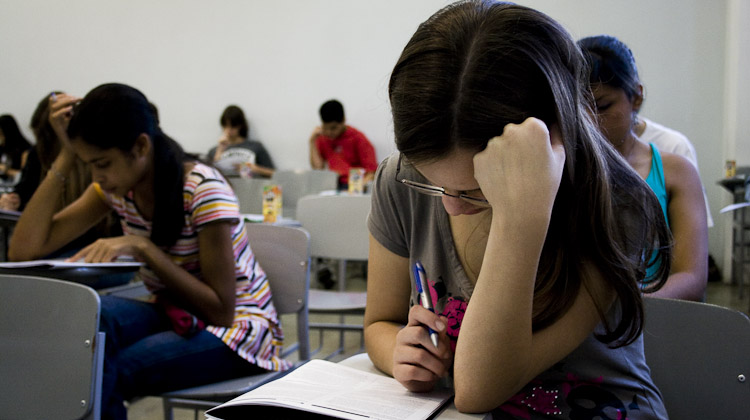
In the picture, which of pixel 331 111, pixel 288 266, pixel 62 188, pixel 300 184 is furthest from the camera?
pixel 331 111

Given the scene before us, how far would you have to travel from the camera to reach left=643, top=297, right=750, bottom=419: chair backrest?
0.98m

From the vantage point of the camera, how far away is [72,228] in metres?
2.01

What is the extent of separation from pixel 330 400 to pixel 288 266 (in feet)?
4.33

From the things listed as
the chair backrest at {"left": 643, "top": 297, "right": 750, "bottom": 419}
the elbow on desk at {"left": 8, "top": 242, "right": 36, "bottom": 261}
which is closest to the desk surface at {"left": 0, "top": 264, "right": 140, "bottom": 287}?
the elbow on desk at {"left": 8, "top": 242, "right": 36, "bottom": 261}

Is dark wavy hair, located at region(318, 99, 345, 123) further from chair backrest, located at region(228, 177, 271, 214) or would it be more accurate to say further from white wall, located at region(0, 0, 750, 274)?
chair backrest, located at region(228, 177, 271, 214)

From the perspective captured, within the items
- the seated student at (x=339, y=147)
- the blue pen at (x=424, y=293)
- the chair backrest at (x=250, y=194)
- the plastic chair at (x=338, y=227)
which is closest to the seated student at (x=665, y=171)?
the blue pen at (x=424, y=293)

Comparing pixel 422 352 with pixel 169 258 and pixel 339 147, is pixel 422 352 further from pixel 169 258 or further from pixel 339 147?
pixel 339 147

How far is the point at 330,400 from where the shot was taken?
70cm

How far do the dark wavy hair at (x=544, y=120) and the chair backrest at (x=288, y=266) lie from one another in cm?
122

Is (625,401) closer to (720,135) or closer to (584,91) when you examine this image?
(584,91)

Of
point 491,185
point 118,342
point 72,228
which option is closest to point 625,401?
point 491,185

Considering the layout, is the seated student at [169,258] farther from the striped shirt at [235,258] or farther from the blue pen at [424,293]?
the blue pen at [424,293]

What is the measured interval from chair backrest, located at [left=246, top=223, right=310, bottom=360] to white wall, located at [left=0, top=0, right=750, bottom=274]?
12.1 ft

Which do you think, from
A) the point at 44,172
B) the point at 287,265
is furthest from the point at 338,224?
the point at 44,172
